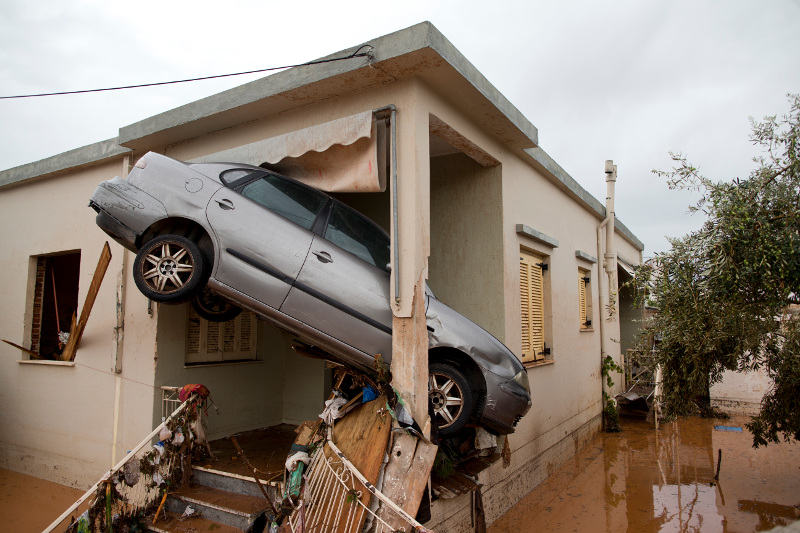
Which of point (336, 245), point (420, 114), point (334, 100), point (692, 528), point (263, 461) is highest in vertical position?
point (334, 100)

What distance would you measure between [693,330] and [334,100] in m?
4.44

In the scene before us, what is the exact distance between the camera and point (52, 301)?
28.2 ft

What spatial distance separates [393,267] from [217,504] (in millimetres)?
2860

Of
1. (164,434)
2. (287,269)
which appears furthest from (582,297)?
(164,434)

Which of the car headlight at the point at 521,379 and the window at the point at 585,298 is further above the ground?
the window at the point at 585,298

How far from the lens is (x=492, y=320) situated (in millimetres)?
6387

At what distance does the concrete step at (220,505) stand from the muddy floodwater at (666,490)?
2695mm

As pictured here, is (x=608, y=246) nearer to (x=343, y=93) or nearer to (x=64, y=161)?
(x=343, y=93)

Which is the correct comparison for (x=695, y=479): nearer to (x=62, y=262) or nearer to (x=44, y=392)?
(x=44, y=392)

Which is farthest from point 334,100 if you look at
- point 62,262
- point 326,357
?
point 62,262

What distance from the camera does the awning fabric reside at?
4816 millimetres

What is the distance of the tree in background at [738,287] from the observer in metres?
4.84

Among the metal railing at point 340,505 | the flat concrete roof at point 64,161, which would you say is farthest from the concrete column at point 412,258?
the flat concrete roof at point 64,161

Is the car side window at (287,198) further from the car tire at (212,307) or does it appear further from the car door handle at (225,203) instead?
the car tire at (212,307)
